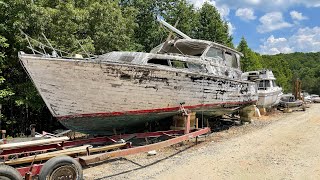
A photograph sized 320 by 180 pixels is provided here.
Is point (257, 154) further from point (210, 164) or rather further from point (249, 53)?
point (249, 53)

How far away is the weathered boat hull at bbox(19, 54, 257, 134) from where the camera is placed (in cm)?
759

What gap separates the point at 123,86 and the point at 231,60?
6.35 m

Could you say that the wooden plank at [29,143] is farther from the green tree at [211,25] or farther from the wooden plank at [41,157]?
the green tree at [211,25]

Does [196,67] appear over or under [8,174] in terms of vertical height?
over

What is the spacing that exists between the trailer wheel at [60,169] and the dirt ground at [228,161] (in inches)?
45.0

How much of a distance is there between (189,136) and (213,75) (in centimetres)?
275

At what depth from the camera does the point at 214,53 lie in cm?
1195

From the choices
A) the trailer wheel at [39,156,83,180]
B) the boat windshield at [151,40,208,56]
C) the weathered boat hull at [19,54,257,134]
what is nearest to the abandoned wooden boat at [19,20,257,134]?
the weathered boat hull at [19,54,257,134]

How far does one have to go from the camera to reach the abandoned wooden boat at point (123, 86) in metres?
7.63

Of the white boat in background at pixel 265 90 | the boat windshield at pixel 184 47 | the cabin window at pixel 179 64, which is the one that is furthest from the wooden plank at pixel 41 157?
the white boat in background at pixel 265 90

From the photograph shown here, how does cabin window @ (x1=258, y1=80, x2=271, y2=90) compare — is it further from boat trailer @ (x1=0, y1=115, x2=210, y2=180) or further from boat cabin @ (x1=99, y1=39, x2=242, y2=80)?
boat trailer @ (x1=0, y1=115, x2=210, y2=180)

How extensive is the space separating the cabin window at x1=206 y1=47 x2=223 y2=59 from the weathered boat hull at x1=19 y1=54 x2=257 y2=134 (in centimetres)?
168

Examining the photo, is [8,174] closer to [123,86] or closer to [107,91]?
[107,91]

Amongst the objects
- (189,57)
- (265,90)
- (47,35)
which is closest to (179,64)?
(189,57)
